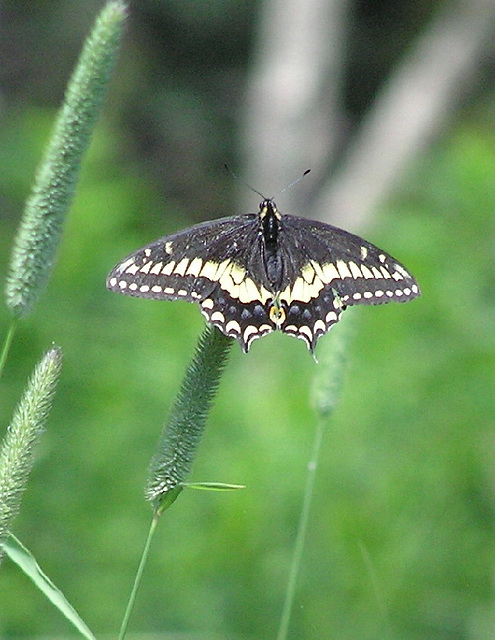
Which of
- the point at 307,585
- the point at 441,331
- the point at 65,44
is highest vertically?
the point at 441,331

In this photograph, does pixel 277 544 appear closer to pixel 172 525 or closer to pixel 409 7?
pixel 172 525

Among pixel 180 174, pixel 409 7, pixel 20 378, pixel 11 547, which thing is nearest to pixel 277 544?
pixel 20 378

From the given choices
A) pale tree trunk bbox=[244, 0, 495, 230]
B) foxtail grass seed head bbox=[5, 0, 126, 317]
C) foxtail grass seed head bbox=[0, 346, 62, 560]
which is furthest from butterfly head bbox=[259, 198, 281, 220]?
pale tree trunk bbox=[244, 0, 495, 230]

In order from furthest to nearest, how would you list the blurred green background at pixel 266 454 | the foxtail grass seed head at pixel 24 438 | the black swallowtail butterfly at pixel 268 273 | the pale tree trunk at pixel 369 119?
the pale tree trunk at pixel 369 119, the blurred green background at pixel 266 454, the black swallowtail butterfly at pixel 268 273, the foxtail grass seed head at pixel 24 438

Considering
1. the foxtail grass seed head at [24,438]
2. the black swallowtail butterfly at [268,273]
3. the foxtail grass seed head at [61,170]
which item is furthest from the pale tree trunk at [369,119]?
the foxtail grass seed head at [24,438]

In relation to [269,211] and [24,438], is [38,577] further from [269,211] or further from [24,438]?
[269,211]

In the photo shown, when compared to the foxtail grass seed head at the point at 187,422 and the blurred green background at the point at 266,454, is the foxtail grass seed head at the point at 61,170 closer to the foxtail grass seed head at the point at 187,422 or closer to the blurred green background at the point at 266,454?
the foxtail grass seed head at the point at 187,422
